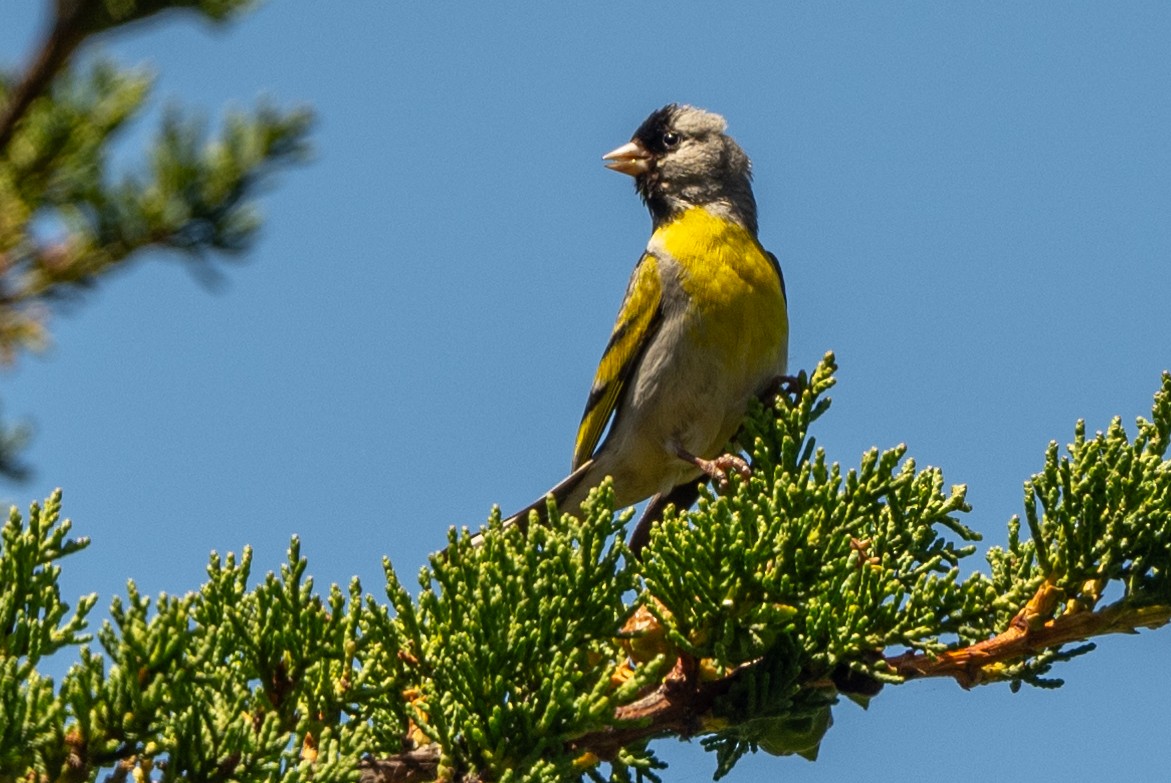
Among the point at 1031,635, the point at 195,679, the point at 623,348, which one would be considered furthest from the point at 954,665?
the point at 623,348

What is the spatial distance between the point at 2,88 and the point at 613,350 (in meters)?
4.14

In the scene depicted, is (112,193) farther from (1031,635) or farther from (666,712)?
(1031,635)

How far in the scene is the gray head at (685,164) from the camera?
6215 millimetres

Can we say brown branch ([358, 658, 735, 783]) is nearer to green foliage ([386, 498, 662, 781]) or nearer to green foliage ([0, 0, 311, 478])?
green foliage ([386, 498, 662, 781])

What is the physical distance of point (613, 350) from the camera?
563 centimetres

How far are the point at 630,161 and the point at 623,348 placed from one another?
1.34 metres

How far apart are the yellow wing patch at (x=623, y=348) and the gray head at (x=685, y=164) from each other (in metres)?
0.69

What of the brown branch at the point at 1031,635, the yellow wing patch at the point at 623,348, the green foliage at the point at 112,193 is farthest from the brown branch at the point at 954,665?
the yellow wing patch at the point at 623,348

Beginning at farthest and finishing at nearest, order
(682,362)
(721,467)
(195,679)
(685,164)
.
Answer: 1. (685,164)
2. (682,362)
3. (721,467)
4. (195,679)

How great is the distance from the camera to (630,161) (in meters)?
6.52

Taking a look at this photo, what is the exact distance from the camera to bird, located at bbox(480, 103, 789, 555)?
5055 millimetres

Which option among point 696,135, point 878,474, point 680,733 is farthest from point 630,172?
point 680,733

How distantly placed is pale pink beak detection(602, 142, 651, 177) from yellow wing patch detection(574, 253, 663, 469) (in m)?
0.96

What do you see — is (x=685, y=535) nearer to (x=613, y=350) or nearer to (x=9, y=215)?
(x=9, y=215)
